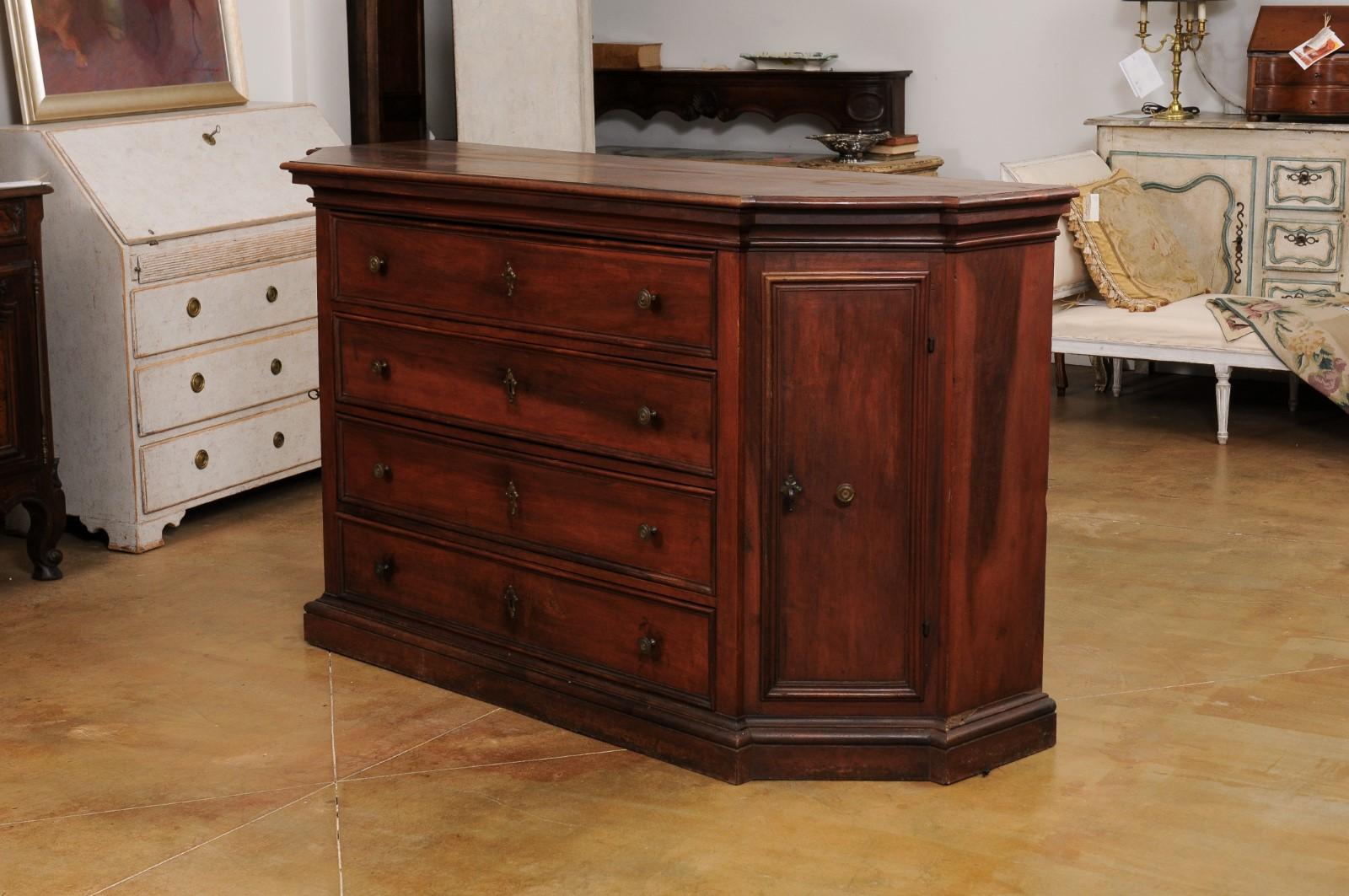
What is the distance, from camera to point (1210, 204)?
21.7 ft

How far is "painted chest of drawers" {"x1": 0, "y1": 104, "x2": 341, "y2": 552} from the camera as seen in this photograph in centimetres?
470

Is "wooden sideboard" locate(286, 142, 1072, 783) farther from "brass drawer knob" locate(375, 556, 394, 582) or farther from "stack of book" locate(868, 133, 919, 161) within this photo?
"stack of book" locate(868, 133, 919, 161)

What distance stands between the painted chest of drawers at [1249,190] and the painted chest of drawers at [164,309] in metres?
3.46

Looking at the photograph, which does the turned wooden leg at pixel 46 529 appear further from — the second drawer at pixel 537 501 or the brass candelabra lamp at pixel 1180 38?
the brass candelabra lamp at pixel 1180 38

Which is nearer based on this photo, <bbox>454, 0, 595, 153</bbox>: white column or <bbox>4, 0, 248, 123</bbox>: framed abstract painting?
<bbox>4, 0, 248, 123</bbox>: framed abstract painting

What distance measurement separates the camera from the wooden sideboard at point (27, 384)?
4375 millimetres

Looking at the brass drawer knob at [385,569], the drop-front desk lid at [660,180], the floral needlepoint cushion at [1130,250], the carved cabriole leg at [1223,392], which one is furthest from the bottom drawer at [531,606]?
the floral needlepoint cushion at [1130,250]

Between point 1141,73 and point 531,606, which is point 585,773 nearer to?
point 531,606

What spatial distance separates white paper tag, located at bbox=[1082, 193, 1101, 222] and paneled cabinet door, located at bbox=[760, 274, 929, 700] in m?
3.50

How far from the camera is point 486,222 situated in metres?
3.51

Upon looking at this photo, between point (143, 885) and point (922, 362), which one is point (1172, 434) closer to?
point (922, 362)

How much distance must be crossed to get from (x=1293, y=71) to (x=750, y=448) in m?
4.15

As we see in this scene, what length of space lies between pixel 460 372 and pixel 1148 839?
5.69ft

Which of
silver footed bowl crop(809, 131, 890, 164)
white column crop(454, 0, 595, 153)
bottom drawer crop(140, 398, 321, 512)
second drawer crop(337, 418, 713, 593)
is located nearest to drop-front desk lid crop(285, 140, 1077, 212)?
second drawer crop(337, 418, 713, 593)
